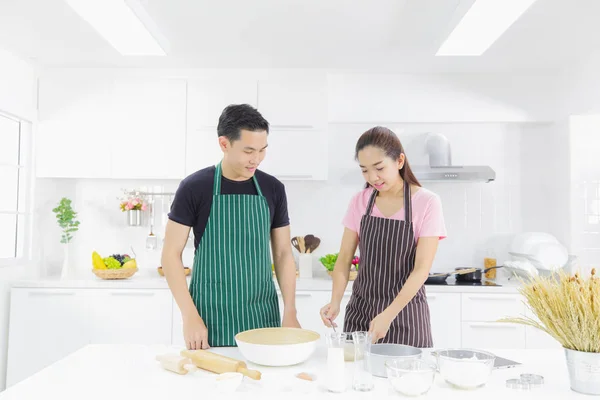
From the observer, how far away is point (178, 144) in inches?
159

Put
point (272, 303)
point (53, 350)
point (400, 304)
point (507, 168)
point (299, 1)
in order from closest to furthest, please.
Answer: point (400, 304) < point (272, 303) < point (299, 1) < point (53, 350) < point (507, 168)

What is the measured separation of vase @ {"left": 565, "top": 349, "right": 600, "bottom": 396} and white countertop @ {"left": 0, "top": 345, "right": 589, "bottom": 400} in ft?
0.09

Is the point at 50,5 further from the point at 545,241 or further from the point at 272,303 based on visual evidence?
the point at 545,241

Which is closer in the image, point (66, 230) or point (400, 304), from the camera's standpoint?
point (400, 304)

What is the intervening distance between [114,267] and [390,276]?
7.89ft

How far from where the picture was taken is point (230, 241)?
2123mm

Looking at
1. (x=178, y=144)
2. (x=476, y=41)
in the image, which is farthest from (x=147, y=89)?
(x=476, y=41)

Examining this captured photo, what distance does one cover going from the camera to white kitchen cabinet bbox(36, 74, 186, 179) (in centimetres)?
405

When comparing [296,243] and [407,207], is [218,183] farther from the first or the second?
[296,243]

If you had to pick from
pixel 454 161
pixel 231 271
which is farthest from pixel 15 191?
pixel 454 161

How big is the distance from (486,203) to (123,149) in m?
2.87

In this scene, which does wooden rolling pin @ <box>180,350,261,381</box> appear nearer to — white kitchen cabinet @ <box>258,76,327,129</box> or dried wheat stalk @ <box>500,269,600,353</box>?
dried wheat stalk @ <box>500,269,600,353</box>

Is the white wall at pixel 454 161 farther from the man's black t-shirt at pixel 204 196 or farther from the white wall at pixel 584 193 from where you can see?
the man's black t-shirt at pixel 204 196

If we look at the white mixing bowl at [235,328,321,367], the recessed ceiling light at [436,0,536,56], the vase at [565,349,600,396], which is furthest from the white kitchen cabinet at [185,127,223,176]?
the vase at [565,349,600,396]
